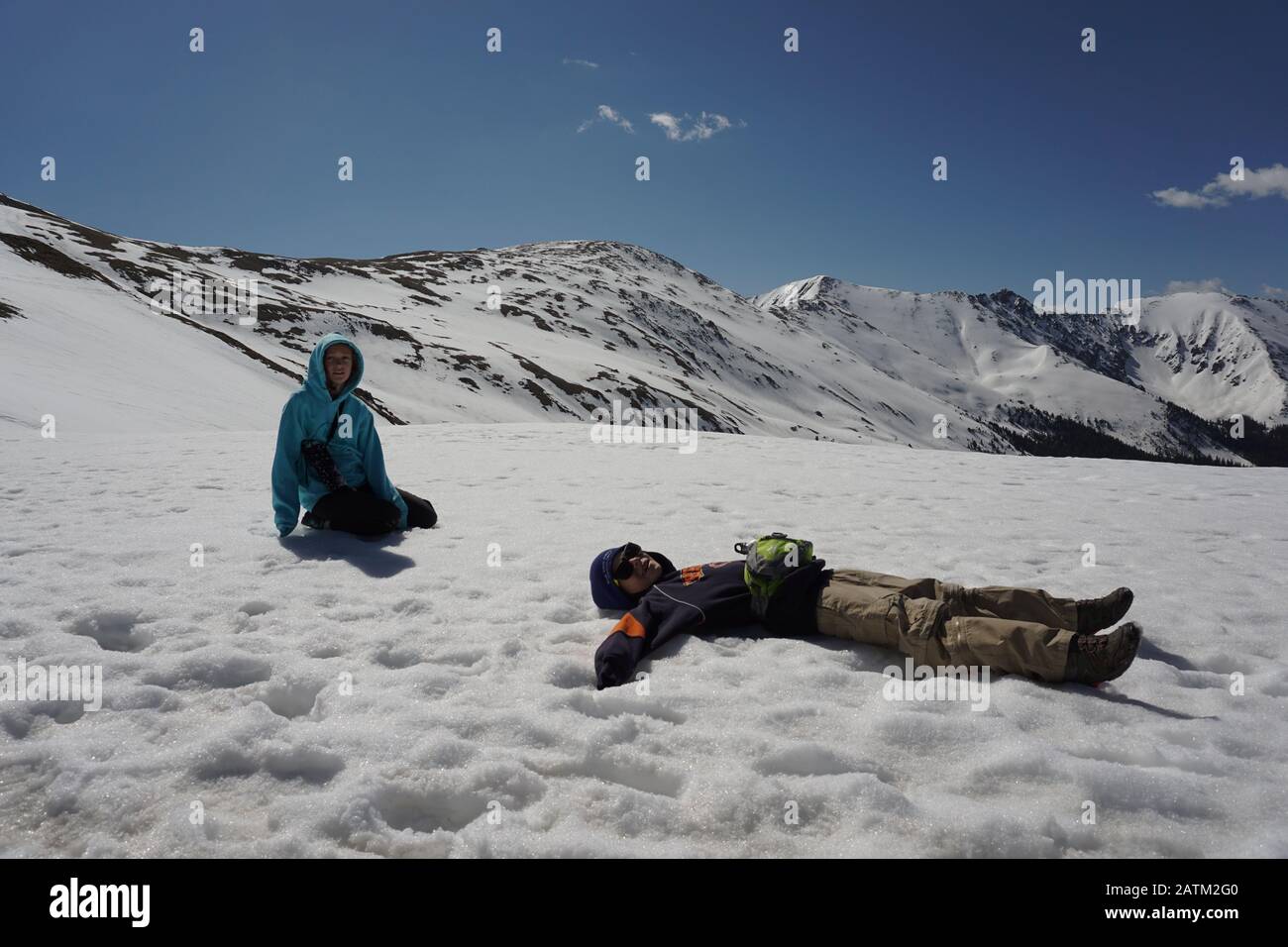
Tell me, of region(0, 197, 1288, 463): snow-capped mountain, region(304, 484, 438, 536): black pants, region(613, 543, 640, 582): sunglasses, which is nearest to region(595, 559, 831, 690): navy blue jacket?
region(613, 543, 640, 582): sunglasses

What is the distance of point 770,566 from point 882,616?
990mm

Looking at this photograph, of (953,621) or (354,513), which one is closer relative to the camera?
(953,621)

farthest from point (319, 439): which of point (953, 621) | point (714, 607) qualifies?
point (953, 621)

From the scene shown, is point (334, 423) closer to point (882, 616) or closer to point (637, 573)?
point (637, 573)

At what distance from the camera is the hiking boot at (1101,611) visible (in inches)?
194

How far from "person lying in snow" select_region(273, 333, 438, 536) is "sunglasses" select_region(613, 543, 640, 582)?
377cm

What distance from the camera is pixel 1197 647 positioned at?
525 cm

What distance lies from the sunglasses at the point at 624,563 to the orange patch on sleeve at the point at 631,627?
2.83 feet

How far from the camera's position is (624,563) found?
611 centimetres

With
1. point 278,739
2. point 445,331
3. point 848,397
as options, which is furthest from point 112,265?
point 848,397

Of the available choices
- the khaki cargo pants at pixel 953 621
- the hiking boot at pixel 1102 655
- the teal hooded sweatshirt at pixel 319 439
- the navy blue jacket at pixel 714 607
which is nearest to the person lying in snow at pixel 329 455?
the teal hooded sweatshirt at pixel 319 439

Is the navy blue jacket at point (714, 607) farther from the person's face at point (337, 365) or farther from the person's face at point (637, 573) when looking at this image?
the person's face at point (337, 365)

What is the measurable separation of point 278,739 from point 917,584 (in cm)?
491
